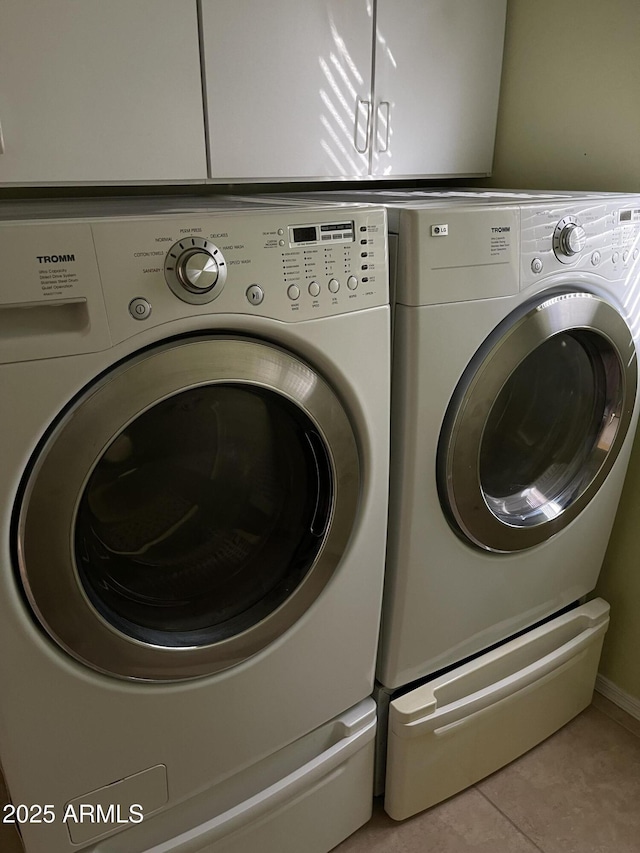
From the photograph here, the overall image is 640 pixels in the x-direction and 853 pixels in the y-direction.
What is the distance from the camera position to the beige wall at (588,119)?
1453mm

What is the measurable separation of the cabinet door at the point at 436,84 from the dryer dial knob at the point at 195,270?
2.87 feet

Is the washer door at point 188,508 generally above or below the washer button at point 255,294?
below

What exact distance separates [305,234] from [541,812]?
4.22 ft

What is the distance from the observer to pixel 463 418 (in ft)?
3.63

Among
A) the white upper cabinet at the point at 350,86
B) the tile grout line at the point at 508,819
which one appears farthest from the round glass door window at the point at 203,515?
the tile grout line at the point at 508,819

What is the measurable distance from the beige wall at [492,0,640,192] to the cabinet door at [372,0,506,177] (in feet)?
0.21

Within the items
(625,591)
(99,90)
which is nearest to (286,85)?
(99,90)

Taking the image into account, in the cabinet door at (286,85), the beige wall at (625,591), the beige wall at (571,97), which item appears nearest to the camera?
the cabinet door at (286,85)

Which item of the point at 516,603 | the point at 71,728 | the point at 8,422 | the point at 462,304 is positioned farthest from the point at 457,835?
the point at 8,422

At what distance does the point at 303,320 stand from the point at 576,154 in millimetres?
1055

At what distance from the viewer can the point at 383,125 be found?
154 cm

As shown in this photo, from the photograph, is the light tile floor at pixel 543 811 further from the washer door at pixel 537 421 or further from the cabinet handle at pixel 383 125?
the cabinet handle at pixel 383 125

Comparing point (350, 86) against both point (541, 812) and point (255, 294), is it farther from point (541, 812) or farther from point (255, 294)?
point (541, 812)

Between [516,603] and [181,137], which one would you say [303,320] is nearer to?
[181,137]
